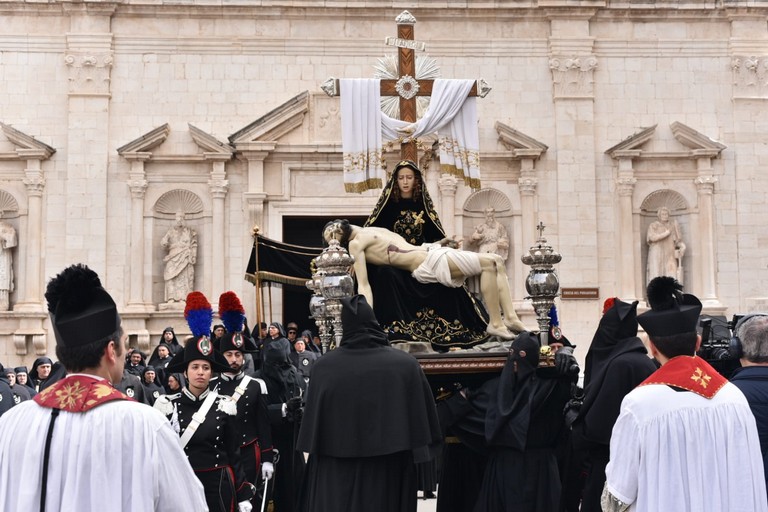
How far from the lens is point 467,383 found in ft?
28.3

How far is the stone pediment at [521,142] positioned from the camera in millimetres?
20828

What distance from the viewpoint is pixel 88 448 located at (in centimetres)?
389

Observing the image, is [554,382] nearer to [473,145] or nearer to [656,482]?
[656,482]

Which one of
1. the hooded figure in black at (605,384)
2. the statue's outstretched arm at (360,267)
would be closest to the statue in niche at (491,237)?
the statue's outstretched arm at (360,267)

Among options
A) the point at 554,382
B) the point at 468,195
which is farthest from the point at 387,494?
the point at 468,195

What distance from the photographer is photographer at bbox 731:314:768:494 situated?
5441mm

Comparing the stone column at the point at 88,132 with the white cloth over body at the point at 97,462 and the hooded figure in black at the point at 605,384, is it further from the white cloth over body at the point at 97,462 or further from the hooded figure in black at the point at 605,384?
the white cloth over body at the point at 97,462

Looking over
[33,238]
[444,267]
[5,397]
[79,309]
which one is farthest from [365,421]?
[33,238]

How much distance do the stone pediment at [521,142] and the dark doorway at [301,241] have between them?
3.37 meters

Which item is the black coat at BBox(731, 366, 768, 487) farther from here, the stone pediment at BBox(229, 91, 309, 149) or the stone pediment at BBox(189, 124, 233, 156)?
the stone pediment at BBox(189, 124, 233, 156)

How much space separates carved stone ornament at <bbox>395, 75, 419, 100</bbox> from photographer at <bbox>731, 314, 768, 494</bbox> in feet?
17.6

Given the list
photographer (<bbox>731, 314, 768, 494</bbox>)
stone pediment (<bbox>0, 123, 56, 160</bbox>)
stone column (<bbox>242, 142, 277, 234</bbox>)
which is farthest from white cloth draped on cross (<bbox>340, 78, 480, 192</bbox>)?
stone pediment (<bbox>0, 123, 56, 160</bbox>)

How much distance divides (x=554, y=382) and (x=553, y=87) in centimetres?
1490

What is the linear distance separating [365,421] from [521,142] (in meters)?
15.1
